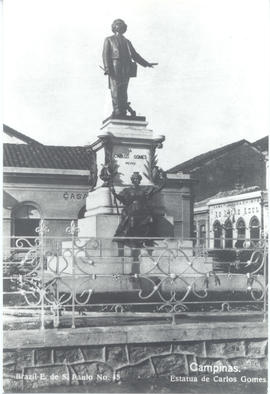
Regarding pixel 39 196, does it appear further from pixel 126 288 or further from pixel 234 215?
pixel 126 288

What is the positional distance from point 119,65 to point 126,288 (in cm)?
353

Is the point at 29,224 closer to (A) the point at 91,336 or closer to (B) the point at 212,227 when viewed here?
(B) the point at 212,227

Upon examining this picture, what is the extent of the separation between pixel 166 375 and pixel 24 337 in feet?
3.77

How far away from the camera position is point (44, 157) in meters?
18.8

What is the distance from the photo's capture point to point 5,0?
5348 millimetres

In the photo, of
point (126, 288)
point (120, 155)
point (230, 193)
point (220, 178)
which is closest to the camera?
point (126, 288)

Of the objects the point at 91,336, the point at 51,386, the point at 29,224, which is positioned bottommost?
the point at 51,386

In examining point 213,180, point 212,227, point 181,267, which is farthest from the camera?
point 213,180

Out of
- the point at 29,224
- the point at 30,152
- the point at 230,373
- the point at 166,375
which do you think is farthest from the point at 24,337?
the point at 30,152

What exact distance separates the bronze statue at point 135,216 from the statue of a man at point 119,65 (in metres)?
1.45

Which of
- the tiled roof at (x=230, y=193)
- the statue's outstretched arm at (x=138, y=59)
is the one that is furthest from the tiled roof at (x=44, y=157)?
the statue's outstretched arm at (x=138, y=59)

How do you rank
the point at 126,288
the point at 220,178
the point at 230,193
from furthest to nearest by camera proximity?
1. the point at 220,178
2. the point at 230,193
3. the point at 126,288

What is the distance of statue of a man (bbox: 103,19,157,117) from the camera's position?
786 cm

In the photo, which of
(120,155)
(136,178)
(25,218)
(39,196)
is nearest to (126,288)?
(136,178)
